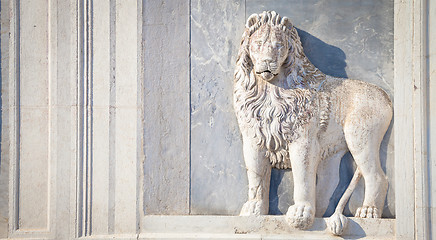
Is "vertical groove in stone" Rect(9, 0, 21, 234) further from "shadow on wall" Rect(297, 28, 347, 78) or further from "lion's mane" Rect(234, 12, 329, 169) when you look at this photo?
"shadow on wall" Rect(297, 28, 347, 78)

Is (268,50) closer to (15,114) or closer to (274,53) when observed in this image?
(274,53)

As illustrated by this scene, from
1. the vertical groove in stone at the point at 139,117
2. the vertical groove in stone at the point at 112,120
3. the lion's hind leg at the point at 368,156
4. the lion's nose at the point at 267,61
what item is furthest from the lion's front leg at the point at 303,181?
the vertical groove in stone at the point at 112,120

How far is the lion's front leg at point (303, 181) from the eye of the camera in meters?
5.61

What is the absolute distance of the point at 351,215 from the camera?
Answer: 574 centimetres

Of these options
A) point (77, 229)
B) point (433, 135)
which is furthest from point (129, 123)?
Result: point (433, 135)

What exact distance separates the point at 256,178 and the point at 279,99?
721 millimetres

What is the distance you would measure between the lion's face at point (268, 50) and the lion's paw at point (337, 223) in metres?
1.31

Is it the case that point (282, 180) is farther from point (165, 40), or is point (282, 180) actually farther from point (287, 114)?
point (165, 40)

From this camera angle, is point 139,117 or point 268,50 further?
point 139,117

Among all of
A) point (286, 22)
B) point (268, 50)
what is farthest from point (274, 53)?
point (286, 22)

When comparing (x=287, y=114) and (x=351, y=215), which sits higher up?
(x=287, y=114)

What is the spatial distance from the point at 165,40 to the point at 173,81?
15.2 inches

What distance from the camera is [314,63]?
19.2 feet

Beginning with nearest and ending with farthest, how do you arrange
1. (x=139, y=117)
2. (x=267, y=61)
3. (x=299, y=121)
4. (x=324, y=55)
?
(x=267, y=61) < (x=299, y=121) < (x=324, y=55) < (x=139, y=117)
